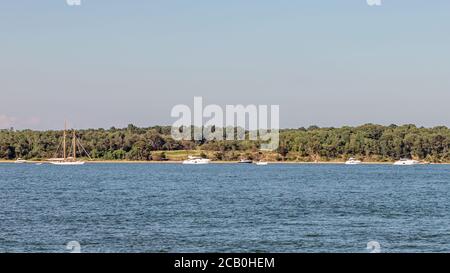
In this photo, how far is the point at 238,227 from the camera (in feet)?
147

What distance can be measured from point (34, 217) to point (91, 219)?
4289 mm

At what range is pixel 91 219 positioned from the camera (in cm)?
5103

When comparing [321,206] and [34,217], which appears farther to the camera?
[321,206]

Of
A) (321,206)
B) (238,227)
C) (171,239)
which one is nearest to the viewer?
(171,239)
